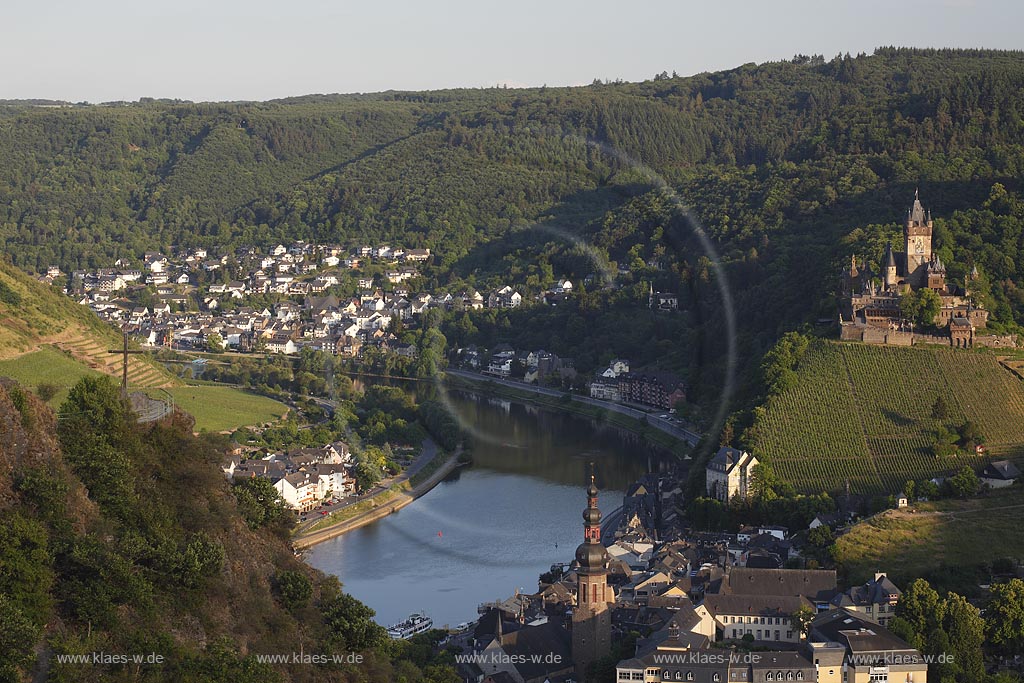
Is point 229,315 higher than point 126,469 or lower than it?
lower

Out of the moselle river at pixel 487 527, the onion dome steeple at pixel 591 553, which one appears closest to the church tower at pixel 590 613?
the onion dome steeple at pixel 591 553

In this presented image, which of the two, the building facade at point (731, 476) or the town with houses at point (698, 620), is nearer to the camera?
the town with houses at point (698, 620)

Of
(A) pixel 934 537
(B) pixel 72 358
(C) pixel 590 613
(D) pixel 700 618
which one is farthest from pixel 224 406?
(C) pixel 590 613

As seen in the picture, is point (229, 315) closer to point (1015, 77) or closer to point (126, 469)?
point (1015, 77)

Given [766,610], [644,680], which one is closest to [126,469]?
[644,680]

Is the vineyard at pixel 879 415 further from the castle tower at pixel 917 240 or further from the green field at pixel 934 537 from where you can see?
the castle tower at pixel 917 240

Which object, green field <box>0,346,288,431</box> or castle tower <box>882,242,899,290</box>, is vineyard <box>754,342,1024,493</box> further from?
green field <box>0,346,288,431</box>

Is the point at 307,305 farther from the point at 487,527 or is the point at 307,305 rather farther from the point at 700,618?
the point at 700,618

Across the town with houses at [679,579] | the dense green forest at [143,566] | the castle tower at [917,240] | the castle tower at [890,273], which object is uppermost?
the castle tower at [917,240]
